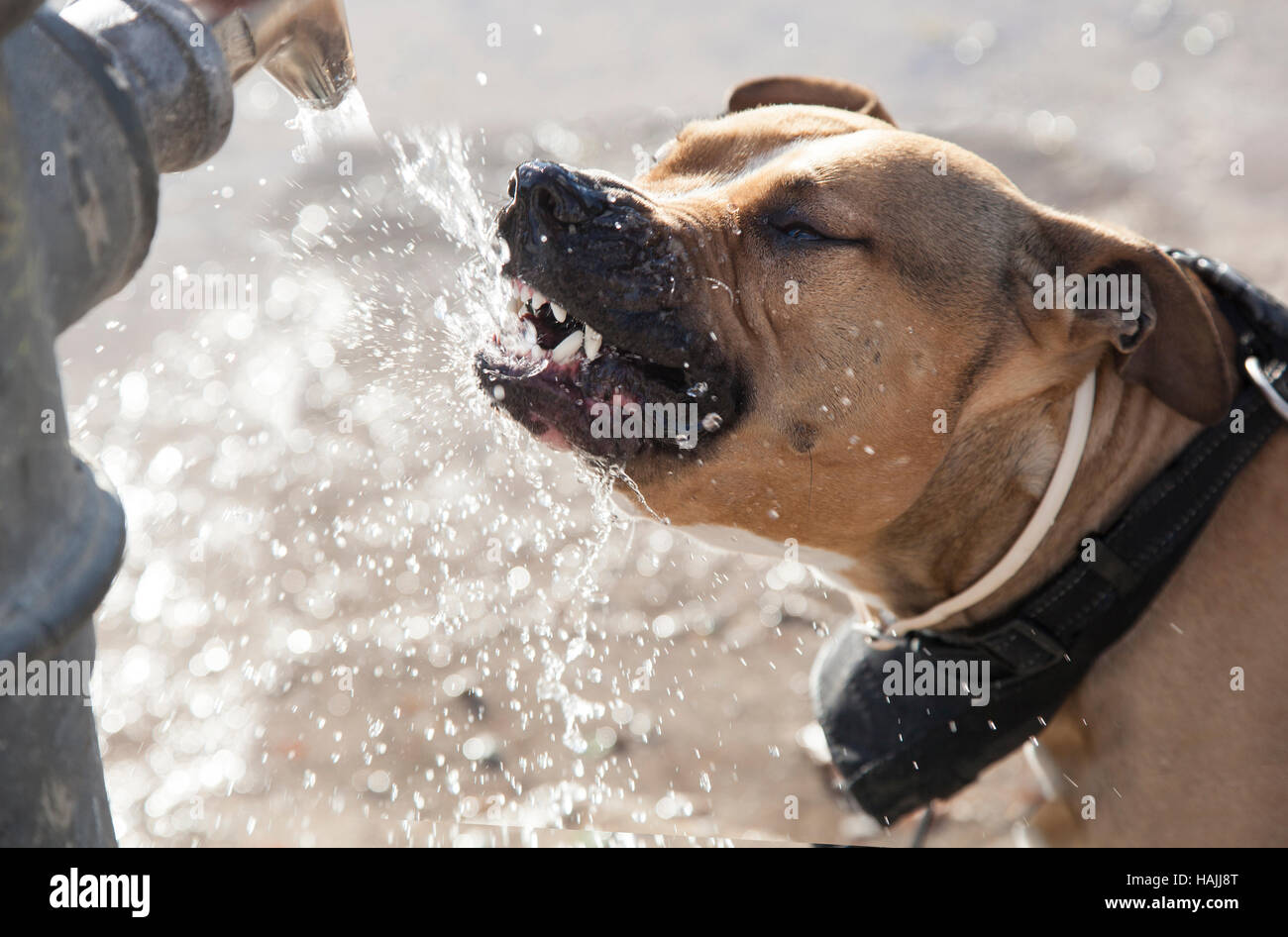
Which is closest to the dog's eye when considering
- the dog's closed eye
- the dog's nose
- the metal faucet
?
the dog's closed eye

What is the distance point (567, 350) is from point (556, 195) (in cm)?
43

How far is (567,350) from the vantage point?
9.89ft

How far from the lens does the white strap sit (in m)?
3.03

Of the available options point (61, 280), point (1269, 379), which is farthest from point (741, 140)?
point (61, 280)

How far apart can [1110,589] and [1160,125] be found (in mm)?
6638

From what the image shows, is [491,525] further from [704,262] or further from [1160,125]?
[1160,125]

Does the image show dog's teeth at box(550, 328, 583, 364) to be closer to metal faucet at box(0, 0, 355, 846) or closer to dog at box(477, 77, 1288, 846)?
dog at box(477, 77, 1288, 846)

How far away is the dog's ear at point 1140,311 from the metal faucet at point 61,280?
2156 mm

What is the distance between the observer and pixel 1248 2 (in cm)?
1017

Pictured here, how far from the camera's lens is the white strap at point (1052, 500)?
9.93 ft

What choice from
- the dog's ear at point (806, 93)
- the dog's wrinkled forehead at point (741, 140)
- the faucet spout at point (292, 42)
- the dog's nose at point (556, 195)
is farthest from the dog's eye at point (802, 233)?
the faucet spout at point (292, 42)

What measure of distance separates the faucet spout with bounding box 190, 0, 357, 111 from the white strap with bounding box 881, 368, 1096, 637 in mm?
2080

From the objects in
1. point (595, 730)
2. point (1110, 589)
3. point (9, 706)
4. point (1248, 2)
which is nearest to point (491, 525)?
point (595, 730)

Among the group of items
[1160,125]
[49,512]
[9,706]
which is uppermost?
[1160,125]
